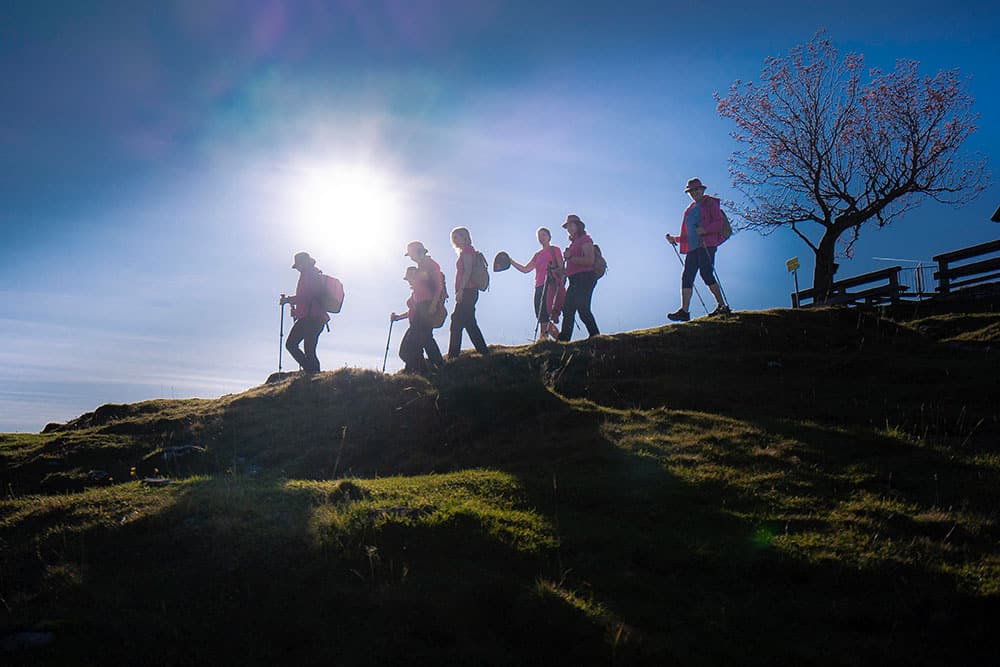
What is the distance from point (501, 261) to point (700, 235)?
4.73 meters

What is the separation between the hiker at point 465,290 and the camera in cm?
1527

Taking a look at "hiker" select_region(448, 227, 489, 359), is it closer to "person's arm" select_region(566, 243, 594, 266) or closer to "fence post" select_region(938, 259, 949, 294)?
"person's arm" select_region(566, 243, 594, 266)

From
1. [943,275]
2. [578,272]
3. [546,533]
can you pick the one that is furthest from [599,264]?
[943,275]

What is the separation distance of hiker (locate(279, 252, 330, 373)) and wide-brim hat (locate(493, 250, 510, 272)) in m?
4.17

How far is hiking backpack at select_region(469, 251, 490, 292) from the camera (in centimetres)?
1548

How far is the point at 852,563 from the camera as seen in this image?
6152 millimetres

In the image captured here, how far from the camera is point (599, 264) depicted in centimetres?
1672

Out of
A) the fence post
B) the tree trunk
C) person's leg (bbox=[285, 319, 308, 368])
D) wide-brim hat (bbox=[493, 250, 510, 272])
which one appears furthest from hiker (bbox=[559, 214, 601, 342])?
the tree trunk

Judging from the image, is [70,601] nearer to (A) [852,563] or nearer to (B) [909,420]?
(A) [852,563]

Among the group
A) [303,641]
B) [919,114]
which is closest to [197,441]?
[303,641]

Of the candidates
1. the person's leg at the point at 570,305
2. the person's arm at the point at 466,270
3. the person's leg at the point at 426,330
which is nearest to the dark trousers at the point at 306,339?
the person's leg at the point at 426,330

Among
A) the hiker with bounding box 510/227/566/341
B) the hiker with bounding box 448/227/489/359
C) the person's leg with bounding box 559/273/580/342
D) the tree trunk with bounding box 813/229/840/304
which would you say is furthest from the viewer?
the tree trunk with bounding box 813/229/840/304

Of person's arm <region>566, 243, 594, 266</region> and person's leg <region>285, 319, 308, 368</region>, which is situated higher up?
person's arm <region>566, 243, 594, 266</region>

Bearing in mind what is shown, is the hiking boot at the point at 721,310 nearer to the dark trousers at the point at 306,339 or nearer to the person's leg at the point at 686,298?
the person's leg at the point at 686,298
